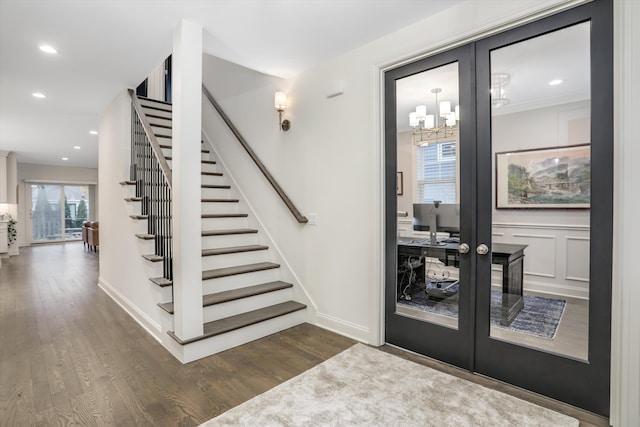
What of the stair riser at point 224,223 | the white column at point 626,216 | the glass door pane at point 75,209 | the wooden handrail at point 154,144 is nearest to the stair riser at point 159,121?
the wooden handrail at point 154,144

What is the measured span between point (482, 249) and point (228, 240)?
103 inches

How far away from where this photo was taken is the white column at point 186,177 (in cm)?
251

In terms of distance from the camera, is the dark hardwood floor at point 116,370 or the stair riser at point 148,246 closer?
the dark hardwood floor at point 116,370

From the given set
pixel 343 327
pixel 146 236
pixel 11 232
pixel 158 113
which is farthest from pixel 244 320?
pixel 11 232

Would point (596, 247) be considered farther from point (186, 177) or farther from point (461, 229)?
point (186, 177)

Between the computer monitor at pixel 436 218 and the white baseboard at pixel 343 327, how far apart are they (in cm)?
101

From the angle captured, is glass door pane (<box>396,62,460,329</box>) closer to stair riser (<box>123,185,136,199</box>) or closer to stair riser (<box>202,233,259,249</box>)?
stair riser (<box>202,233,259,249</box>)

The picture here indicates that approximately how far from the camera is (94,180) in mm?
11523

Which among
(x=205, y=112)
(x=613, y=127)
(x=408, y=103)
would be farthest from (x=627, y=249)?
(x=205, y=112)

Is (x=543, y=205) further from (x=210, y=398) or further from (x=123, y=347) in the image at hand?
(x=123, y=347)

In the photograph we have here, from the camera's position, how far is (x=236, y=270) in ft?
11.0

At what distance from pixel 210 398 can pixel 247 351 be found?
0.67 meters

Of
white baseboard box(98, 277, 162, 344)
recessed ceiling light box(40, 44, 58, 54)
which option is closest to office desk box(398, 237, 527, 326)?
white baseboard box(98, 277, 162, 344)

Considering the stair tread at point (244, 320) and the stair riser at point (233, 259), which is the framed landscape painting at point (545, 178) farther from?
the stair riser at point (233, 259)
